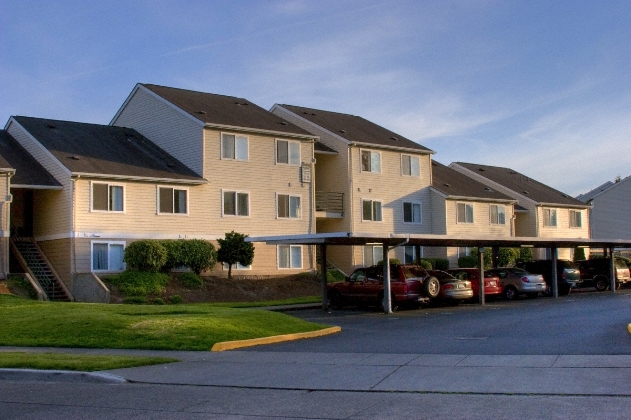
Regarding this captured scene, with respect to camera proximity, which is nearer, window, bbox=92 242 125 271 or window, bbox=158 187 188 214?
window, bbox=92 242 125 271

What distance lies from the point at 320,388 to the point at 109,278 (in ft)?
72.0

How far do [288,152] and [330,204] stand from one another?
14.7 feet

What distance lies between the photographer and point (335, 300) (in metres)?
29.5

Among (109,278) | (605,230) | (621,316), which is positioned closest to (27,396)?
(621,316)

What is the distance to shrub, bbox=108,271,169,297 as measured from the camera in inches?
1227

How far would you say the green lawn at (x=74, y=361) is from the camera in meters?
13.7

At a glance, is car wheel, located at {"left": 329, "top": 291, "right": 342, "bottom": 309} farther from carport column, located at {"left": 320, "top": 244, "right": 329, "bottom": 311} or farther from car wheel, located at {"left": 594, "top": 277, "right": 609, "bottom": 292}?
car wheel, located at {"left": 594, "top": 277, "right": 609, "bottom": 292}

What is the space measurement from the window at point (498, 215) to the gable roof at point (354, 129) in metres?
7.05

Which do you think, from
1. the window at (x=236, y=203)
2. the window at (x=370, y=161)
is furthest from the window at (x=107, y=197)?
the window at (x=370, y=161)

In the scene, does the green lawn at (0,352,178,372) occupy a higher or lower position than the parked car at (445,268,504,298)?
lower

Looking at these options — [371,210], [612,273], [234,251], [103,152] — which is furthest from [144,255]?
[612,273]

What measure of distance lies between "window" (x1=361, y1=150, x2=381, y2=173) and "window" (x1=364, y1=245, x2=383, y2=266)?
4.31 metres

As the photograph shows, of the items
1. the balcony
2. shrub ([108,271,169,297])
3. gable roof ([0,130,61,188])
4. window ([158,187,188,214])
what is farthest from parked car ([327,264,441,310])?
the balcony

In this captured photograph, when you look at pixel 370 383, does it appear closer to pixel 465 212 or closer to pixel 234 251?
pixel 234 251
